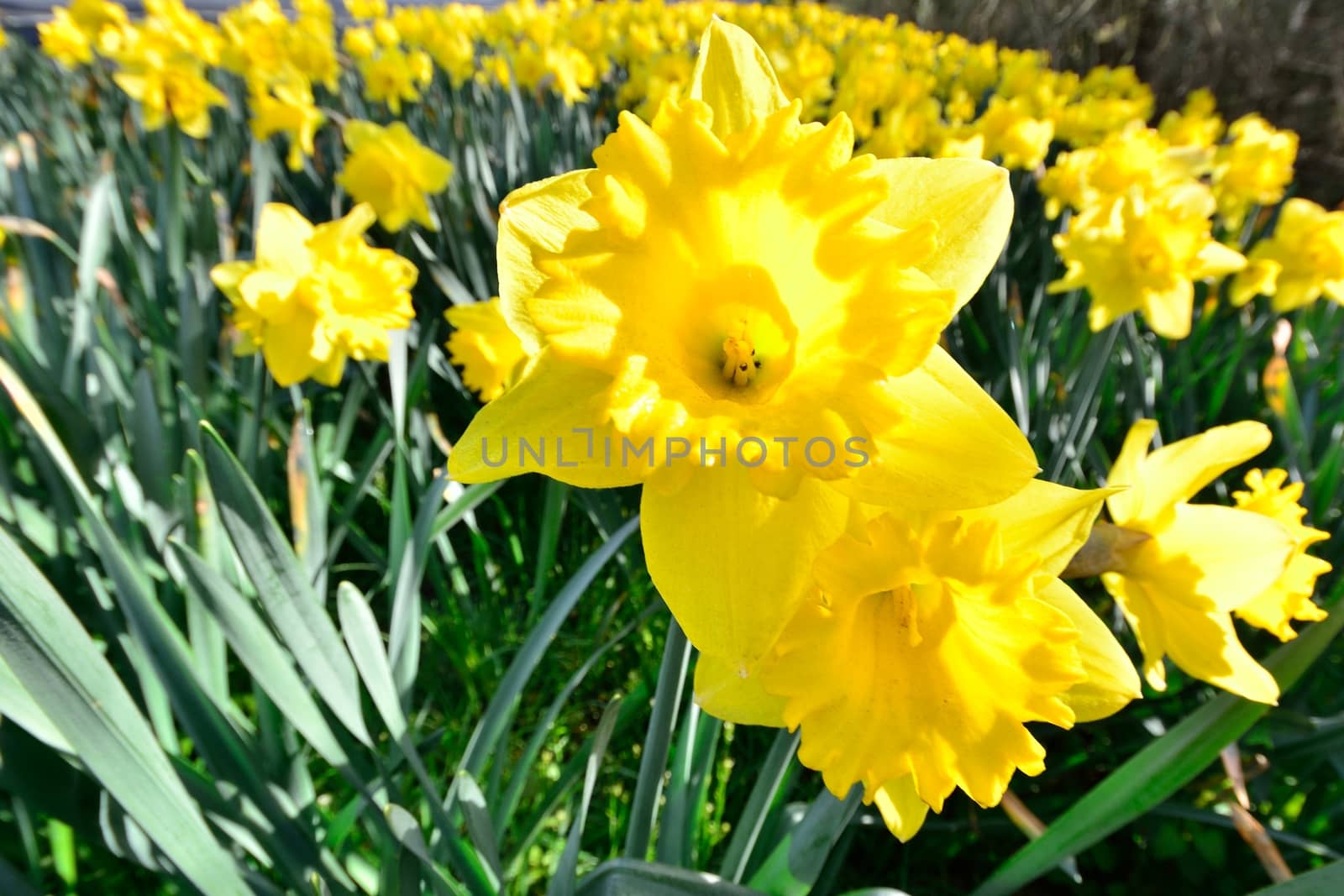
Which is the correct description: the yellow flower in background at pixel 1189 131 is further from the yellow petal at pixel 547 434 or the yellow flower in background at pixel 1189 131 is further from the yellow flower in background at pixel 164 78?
the yellow flower in background at pixel 164 78

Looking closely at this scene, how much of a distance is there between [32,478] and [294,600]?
1.22 metres

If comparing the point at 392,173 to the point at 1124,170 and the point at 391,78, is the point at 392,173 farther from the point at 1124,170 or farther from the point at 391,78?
the point at 1124,170

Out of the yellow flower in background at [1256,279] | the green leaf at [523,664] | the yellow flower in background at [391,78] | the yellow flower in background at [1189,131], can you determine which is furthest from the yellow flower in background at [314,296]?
the yellow flower in background at [1189,131]

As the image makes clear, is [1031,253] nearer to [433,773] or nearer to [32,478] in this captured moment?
[433,773]

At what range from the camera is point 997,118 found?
8.28ft

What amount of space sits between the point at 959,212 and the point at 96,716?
89 centimetres

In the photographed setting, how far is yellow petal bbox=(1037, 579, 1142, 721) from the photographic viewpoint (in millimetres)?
718

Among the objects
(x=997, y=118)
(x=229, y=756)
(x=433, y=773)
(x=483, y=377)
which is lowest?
(x=433, y=773)

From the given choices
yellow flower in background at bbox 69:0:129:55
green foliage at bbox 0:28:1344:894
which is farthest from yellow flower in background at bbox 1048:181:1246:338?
yellow flower in background at bbox 69:0:129:55

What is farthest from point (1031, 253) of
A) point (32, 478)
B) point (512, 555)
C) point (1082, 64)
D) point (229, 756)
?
point (1082, 64)

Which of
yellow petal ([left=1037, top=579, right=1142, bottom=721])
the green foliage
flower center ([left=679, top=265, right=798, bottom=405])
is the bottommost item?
the green foliage

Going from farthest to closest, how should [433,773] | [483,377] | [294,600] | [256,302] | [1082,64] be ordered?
[1082,64] < [433,773] < [483,377] < [256,302] < [294,600]

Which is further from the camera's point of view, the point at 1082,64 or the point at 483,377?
the point at 1082,64

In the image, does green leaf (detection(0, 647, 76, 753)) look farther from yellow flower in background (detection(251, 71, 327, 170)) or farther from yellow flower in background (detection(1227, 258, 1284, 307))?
yellow flower in background (detection(1227, 258, 1284, 307))
